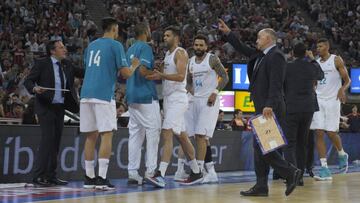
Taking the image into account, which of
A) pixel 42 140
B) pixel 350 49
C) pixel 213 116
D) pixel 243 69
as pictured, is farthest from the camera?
pixel 350 49

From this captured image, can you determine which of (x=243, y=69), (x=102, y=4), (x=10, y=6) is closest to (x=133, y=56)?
(x=243, y=69)

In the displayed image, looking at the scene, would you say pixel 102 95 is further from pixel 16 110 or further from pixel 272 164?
pixel 16 110

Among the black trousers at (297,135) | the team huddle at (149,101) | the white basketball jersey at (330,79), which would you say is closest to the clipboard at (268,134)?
the black trousers at (297,135)

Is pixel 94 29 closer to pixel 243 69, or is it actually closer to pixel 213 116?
pixel 243 69

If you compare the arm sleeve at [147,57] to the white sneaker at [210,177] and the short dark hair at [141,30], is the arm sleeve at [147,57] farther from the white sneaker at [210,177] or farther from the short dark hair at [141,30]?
the white sneaker at [210,177]

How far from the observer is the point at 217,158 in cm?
1319

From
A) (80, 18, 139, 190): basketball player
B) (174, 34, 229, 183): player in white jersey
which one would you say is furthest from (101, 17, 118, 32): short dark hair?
(174, 34, 229, 183): player in white jersey

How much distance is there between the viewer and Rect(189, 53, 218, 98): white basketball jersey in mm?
10227

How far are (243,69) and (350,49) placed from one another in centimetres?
979

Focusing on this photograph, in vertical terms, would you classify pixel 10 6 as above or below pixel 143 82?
above

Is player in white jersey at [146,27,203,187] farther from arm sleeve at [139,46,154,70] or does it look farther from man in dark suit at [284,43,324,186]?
man in dark suit at [284,43,324,186]

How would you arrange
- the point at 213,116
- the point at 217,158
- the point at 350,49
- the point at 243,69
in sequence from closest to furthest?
1. the point at 213,116
2. the point at 217,158
3. the point at 243,69
4. the point at 350,49

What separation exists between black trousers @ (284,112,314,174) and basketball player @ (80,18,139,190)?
97.8 inches

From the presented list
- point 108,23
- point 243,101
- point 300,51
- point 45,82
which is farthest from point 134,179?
point 243,101
